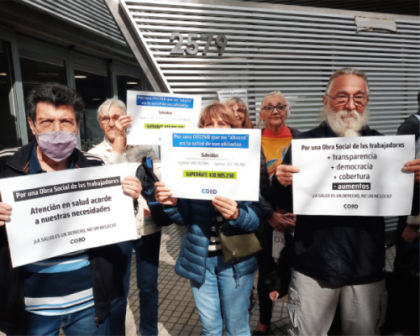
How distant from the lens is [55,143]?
1.58m

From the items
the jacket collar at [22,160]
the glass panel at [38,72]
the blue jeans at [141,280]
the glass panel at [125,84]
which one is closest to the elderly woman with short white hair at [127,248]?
the blue jeans at [141,280]

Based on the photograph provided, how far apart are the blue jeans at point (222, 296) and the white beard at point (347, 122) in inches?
42.9

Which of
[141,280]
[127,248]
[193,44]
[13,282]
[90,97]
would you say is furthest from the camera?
[90,97]

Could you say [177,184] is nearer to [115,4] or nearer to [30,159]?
[30,159]

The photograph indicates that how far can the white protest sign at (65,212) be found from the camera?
1.47 metres

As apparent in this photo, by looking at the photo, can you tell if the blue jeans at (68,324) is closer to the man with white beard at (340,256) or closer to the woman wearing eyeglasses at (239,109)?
the man with white beard at (340,256)

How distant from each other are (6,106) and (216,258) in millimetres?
4491

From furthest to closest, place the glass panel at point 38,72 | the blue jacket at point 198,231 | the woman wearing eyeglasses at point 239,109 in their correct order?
the glass panel at point 38,72 → the woman wearing eyeglasses at point 239,109 → the blue jacket at point 198,231

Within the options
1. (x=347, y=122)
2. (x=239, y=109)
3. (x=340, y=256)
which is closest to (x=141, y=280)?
(x=340, y=256)

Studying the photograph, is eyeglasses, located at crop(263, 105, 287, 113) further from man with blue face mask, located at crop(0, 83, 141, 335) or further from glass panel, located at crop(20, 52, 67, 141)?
glass panel, located at crop(20, 52, 67, 141)

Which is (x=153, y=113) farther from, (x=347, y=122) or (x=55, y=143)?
(x=347, y=122)

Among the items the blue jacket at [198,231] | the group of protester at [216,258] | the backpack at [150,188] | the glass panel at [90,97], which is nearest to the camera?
the group of protester at [216,258]

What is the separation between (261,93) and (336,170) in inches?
146

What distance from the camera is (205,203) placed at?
6.59ft
